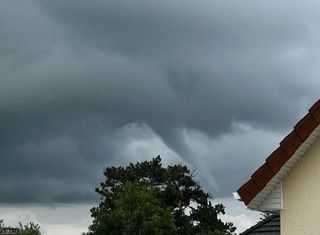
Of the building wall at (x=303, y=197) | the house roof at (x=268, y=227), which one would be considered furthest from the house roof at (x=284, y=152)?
the house roof at (x=268, y=227)

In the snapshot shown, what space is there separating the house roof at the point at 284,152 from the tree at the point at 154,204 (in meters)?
21.2

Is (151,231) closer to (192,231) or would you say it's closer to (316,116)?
(192,231)

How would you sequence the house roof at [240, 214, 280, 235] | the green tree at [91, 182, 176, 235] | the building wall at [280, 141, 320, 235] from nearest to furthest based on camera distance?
the building wall at [280, 141, 320, 235] < the house roof at [240, 214, 280, 235] < the green tree at [91, 182, 176, 235]

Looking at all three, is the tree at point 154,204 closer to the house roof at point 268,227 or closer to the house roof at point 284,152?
the house roof at point 268,227

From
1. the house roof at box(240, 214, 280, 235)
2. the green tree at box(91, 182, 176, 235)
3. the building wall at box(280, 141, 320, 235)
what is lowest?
the building wall at box(280, 141, 320, 235)

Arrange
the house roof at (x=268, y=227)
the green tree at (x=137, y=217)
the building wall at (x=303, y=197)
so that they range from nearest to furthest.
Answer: the building wall at (x=303, y=197)
the house roof at (x=268, y=227)
the green tree at (x=137, y=217)

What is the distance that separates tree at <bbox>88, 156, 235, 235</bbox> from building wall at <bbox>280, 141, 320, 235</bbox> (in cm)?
2132

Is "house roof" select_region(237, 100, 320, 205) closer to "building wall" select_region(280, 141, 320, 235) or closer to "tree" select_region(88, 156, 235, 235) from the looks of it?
"building wall" select_region(280, 141, 320, 235)

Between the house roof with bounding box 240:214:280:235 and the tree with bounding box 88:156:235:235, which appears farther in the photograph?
the tree with bounding box 88:156:235:235

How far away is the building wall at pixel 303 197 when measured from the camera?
9031mm

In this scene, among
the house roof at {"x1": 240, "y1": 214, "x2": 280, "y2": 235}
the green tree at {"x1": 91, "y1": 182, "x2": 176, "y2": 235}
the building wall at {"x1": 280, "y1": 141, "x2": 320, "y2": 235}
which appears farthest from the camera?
the green tree at {"x1": 91, "y1": 182, "x2": 176, "y2": 235}

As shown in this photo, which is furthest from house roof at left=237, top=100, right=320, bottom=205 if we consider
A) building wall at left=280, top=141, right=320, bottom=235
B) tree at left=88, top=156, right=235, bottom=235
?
tree at left=88, top=156, right=235, bottom=235

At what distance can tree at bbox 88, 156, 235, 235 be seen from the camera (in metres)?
30.9

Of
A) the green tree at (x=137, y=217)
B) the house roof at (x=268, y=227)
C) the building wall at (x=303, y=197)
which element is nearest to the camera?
the building wall at (x=303, y=197)
